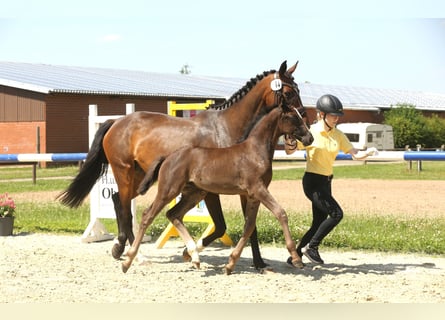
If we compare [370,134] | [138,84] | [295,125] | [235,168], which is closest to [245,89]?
[295,125]

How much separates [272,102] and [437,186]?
1337 centimetres

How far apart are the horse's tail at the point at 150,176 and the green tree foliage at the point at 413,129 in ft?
125

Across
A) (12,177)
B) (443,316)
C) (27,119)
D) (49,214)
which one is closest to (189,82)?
(27,119)

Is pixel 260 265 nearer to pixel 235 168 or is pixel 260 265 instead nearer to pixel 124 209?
pixel 235 168

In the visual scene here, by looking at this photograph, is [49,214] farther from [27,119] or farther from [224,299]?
[27,119]

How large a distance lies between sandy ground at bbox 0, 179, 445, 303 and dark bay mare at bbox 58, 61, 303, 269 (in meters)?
0.54

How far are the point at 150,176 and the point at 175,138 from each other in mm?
579

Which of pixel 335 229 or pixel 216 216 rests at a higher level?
pixel 216 216

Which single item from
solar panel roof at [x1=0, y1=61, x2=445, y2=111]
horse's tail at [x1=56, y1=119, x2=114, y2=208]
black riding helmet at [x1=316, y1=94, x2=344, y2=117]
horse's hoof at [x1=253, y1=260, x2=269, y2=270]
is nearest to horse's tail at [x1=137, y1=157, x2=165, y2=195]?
horse's hoof at [x1=253, y1=260, x2=269, y2=270]

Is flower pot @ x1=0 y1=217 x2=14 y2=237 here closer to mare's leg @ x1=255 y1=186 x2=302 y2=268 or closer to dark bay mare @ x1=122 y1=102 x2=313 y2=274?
dark bay mare @ x1=122 y1=102 x2=313 y2=274

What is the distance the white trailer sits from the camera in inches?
1587

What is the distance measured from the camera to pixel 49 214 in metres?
12.5

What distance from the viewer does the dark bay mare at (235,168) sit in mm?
6996

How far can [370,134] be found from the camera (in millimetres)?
40531
